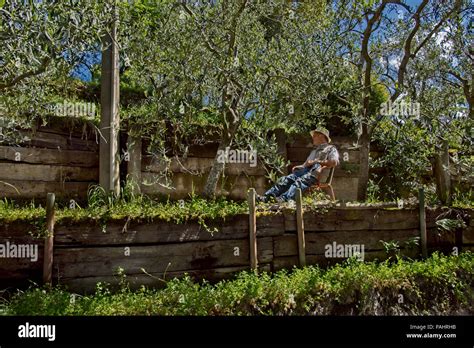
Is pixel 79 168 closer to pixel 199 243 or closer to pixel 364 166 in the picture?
pixel 199 243

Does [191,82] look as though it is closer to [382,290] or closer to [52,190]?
[52,190]

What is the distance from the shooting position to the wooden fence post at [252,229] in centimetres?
617

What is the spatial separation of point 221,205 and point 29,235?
2830 mm

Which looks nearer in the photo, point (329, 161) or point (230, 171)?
point (329, 161)

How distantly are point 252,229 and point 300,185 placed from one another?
5.00 feet

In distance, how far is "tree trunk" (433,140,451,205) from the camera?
25.5 feet

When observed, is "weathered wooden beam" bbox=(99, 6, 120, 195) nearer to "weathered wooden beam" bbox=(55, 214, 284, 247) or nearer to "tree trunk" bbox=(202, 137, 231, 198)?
"tree trunk" bbox=(202, 137, 231, 198)

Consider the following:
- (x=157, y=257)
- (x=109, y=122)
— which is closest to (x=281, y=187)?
(x=157, y=257)

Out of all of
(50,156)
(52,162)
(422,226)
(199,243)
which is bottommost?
(199,243)

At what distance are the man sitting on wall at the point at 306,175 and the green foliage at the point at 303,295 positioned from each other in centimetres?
144

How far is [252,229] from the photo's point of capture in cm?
623

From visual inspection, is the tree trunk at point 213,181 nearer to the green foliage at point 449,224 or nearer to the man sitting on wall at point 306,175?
the man sitting on wall at point 306,175

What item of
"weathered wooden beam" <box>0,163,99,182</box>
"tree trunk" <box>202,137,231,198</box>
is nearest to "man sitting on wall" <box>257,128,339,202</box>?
"tree trunk" <box>202,137,231,198</box>

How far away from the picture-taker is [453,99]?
8.93 m
